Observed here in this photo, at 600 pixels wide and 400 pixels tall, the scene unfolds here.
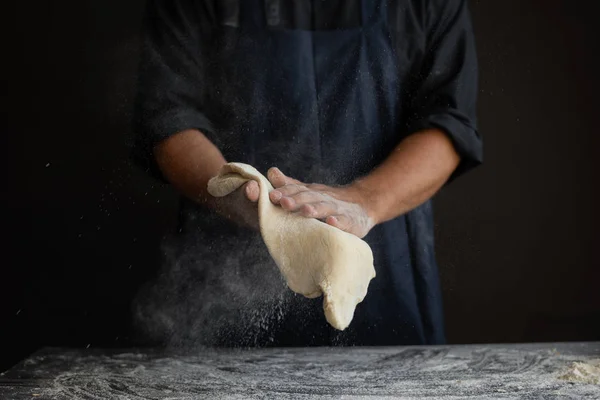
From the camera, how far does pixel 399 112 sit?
177 centimetres

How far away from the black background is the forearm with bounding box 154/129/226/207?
0.19ft

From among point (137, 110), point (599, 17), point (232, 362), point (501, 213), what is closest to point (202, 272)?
point (232, 362)

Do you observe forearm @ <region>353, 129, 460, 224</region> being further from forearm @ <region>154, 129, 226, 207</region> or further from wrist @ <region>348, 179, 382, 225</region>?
forearm @ <region>154, 129, 226, 207</region>

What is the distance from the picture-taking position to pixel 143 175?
1.79 metres

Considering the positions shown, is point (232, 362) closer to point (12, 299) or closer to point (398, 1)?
point (12, 299)

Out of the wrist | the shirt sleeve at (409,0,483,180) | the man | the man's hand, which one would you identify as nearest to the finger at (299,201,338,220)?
the man's hand

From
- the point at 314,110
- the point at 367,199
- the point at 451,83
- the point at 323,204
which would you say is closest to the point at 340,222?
the point at 323,204

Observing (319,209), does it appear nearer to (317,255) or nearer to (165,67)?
(317,255)

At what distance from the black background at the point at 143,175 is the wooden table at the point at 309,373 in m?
0.22

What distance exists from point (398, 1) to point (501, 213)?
583mm

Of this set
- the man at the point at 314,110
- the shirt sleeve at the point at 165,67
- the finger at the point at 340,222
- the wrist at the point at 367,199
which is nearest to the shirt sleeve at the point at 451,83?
the man at the point at 314,110

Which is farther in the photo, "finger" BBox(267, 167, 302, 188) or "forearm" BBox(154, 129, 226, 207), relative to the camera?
"forearm" BBox(154, 129, 226, 207)

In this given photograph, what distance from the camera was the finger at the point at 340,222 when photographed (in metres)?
1.34

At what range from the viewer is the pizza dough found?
1215 mm
